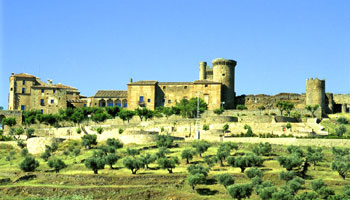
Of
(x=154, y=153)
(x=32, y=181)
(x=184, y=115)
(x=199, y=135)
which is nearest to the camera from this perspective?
(x=32, y=181)

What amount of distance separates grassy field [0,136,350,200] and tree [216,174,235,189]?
0.75 meters

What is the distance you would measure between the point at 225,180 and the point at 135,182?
28.3 ft

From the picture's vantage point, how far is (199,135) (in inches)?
2756

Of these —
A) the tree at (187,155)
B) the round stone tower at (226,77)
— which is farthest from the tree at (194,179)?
the round stone tower at (226,77)

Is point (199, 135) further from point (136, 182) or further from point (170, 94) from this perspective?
point (170, 94)

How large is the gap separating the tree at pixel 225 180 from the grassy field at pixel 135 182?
2.46 feet

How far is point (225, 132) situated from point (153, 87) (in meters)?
26.2

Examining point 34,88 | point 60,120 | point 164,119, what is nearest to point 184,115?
point 164,119

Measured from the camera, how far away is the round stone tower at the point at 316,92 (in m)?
87.2

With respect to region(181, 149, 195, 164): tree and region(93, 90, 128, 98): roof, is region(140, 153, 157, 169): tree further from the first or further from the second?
region(93, 90, 128, 98): roof

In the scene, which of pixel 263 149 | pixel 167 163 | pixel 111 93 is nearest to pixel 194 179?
pixel 167 163

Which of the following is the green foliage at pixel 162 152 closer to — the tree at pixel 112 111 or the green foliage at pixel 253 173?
the green foliage at pixel 253 173

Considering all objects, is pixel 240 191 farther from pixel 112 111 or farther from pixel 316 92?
pixel 112 111

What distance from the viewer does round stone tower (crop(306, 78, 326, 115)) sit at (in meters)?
87.2
